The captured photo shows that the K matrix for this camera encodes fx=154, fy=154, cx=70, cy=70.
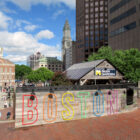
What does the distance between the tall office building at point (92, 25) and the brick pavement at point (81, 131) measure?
265ft

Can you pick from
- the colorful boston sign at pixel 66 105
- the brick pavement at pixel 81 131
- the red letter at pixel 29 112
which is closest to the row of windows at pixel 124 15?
the colorful boston sign at pixel 66 105

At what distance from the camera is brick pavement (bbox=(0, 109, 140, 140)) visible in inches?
396

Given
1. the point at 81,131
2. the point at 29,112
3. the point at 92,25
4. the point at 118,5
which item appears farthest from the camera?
the point at 92,25

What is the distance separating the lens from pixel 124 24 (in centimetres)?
5147

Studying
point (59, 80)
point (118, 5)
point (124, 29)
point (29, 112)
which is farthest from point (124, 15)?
point (29, 112)

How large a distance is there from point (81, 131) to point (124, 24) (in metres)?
48.2

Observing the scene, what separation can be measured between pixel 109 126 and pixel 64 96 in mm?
4338

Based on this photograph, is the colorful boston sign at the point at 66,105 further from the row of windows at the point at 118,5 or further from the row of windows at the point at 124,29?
the row of windows at the point at 118,5

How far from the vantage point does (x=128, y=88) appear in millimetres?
16469

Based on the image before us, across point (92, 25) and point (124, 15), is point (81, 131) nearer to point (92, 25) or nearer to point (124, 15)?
point (124, 15)

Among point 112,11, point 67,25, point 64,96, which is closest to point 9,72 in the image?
point 112,11

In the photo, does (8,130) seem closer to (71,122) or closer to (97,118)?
(71,122)

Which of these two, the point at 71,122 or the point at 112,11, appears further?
the point at 112,11

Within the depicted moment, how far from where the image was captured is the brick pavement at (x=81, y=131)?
33.0ft
